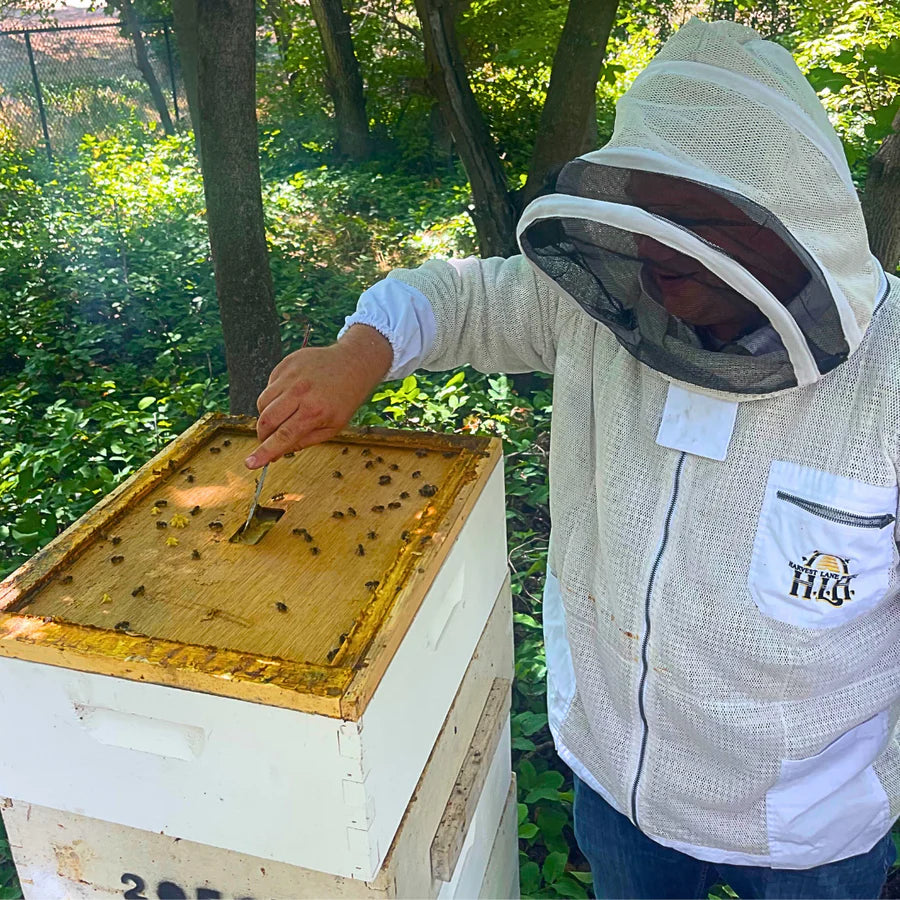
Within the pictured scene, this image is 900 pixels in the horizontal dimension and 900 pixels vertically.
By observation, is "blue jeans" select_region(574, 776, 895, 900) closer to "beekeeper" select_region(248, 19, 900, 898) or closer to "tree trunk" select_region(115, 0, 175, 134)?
"beekeeper" select_region(248, 19, 900, 898)

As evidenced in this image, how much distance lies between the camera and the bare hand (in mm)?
1493

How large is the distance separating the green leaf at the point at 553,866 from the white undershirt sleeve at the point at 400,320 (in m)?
1.53

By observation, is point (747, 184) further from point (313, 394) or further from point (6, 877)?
point (6, 877)

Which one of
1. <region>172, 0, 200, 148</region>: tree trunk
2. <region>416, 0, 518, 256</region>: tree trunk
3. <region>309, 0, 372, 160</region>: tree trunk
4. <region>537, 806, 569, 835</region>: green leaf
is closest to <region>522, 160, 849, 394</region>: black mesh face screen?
<region>537, 806, 569, 835</region>: green leaf

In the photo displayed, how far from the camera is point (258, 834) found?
4.14ft

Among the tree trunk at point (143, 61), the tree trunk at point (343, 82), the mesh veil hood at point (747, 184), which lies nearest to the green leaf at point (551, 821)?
the mesh veil hood at point (747, 184)

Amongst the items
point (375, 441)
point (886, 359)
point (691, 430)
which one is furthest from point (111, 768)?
point (886, 359)

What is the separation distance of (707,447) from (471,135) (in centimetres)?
351

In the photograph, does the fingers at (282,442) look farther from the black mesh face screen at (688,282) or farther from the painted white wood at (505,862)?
the painted white wood at (505,862)

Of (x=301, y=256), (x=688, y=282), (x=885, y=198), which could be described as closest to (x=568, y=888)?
(x=688, y=282)

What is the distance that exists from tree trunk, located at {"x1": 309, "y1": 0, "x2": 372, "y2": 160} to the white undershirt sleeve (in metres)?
10.2

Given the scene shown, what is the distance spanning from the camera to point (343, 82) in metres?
10.9

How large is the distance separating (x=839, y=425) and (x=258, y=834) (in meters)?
1.06

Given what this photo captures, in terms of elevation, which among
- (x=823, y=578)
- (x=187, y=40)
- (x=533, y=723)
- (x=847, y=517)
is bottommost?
(x=533, y=723)
